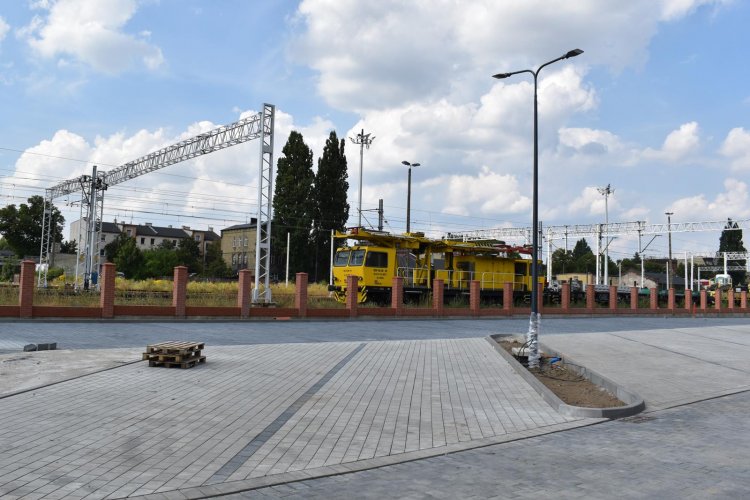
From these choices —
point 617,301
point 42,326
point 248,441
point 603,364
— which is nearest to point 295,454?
point 248,441

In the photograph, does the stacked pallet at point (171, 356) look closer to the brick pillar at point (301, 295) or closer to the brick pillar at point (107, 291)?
the brick pillar at point (107, 291)

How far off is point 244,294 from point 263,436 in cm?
1640

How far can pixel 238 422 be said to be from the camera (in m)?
6.81

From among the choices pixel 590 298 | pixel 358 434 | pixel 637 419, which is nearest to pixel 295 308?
pixel 637 419

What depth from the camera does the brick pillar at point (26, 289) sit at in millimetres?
18062

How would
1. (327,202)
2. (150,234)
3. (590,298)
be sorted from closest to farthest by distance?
(590,298), (327,202), (150,234)

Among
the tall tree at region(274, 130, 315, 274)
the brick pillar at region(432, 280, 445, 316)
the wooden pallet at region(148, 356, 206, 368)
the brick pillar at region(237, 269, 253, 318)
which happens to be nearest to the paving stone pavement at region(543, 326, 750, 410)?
the wooden pallet at region(148, 356, 206, 368)

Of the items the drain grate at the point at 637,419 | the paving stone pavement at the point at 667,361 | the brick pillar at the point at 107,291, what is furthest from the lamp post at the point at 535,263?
the brick pillar at the point at 107,291

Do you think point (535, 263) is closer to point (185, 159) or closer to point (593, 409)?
point (593, 409)

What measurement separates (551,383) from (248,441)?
613 centimetres

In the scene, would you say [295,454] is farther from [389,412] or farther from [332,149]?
[332,149]

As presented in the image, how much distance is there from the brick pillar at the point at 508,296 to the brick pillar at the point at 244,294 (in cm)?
1361

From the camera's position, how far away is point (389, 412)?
774 cm

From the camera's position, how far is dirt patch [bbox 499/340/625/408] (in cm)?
880
